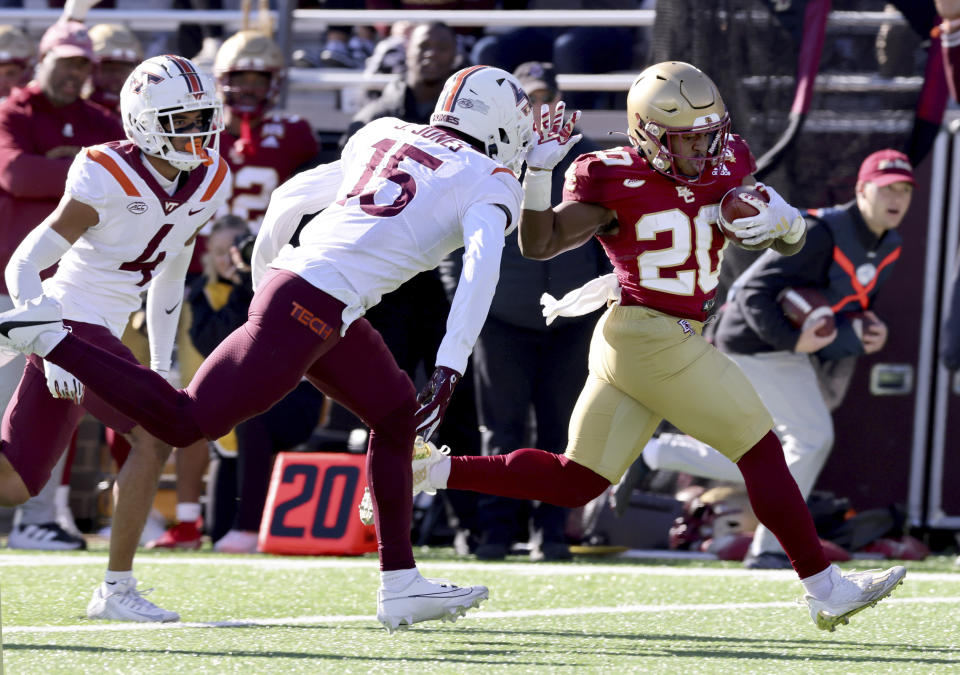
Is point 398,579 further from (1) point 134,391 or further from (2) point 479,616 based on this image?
(1) point 134,391

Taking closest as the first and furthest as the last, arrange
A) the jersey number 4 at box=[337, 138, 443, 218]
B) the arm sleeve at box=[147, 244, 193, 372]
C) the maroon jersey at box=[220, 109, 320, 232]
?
1. the jersey number 4 at box=[337, 138, 443, 218]
2. the arm sleeve at box=[147, 244, 193, 372]
3. the maroon jersey at box=[220, 109, 320, 232]

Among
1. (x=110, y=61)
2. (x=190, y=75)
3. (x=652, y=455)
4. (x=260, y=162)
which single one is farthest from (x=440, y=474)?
(x=110, y=61)

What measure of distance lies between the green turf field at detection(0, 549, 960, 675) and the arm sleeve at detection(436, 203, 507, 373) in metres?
0.73

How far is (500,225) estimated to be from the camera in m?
4.07

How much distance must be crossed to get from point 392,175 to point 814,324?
2.50 meters

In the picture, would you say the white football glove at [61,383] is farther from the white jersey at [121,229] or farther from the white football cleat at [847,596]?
the white football cleat at [847,596]

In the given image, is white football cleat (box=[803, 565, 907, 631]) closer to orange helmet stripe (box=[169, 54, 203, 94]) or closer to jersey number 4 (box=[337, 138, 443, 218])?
jersey number 4 (box=[337, 138, 443, 218])

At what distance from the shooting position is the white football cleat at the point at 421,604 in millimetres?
4180

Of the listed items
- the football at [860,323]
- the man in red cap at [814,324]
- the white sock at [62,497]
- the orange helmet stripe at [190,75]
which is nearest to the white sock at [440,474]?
the orange helmet stripe at [190,75]

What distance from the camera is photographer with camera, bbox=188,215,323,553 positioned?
22.0 ft

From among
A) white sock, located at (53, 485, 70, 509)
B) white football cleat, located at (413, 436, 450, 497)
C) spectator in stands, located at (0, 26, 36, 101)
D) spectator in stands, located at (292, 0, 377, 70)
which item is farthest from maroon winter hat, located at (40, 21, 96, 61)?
white football cleat, located at (413, 436, 450, 497)

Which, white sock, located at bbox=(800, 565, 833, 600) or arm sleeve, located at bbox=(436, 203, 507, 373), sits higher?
arm sleeve, located at bbox=(436, 203, 507, 373)

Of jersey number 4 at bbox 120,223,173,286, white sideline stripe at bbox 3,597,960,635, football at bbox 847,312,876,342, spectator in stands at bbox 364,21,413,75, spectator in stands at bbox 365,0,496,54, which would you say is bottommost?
white sideline stripe at bbox 3,597,960,635

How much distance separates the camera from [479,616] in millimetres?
4746
